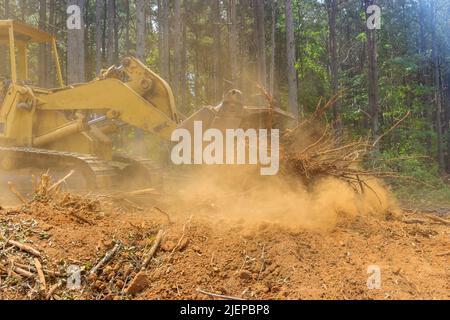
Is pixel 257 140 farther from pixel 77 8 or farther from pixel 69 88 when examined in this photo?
pixel 77 8

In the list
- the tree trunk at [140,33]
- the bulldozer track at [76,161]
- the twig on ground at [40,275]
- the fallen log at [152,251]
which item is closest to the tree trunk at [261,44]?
the tree trunk at [140,33]

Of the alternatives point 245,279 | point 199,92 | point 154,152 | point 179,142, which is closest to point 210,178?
point 179,142

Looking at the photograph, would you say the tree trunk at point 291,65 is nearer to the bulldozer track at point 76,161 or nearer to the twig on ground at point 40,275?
the bulldozer track at point 76,161

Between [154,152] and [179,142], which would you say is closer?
[179,142]

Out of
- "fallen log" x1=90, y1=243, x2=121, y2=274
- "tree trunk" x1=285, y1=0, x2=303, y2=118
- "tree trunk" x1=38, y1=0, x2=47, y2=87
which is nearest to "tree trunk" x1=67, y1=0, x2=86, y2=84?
"tree trunk" x1=285, y1=0, x2=303, y2=118

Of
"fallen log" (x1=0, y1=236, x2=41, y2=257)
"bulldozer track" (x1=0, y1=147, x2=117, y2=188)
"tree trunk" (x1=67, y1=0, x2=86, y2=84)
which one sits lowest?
"fallen log" (x1=0, y1=236, x2=41, y2=257)

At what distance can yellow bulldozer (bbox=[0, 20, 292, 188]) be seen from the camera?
24.9 ft

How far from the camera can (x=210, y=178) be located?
21.1ft

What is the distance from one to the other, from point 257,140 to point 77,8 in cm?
981

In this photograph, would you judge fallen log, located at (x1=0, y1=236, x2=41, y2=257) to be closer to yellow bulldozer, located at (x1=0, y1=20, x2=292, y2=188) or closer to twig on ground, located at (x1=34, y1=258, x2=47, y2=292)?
twig on ground, located at (x1=34, y1=258, x2=47, y2=292)

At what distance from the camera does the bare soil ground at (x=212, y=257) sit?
369 cm

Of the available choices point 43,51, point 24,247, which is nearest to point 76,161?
point 24,247

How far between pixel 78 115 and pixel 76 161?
1298mm

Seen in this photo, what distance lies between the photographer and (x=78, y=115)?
8.48 m
